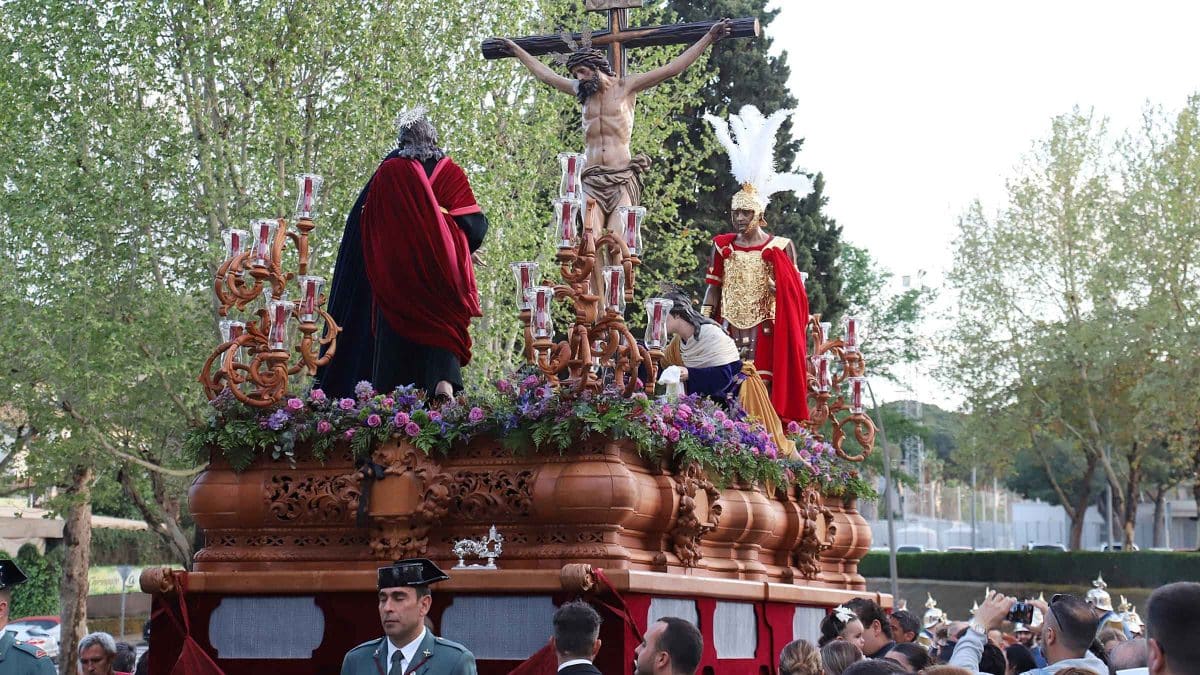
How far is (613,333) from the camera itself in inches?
375

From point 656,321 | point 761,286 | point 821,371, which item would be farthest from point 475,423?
point 821,371

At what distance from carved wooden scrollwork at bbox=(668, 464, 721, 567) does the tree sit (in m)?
23.9

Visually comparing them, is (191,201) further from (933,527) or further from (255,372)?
(933,527)

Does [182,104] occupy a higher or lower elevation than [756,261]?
higher

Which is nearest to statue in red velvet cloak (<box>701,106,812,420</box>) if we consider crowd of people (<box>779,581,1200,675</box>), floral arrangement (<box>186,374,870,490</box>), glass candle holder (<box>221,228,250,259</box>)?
crowd of people (<box>779,581,1200,675</box>)

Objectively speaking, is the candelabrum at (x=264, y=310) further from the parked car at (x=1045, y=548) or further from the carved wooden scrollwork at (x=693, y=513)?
the parked car at (x=1045, y=548)

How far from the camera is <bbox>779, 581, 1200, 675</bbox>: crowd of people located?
4.02 metres

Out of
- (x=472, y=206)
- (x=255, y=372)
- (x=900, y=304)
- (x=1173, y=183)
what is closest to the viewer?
(x=255, y=372)

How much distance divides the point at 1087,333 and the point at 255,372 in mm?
35501

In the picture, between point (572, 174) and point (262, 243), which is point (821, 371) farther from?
point (262, 243)

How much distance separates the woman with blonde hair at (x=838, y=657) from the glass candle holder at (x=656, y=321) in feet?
9.25

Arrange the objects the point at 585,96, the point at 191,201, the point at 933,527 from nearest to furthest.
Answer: the point at 585,96, the point at 191,201, the point at 933,527

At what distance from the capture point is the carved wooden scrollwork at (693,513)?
394 inches

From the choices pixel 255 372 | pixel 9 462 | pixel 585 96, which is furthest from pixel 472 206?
pixel 9 462
